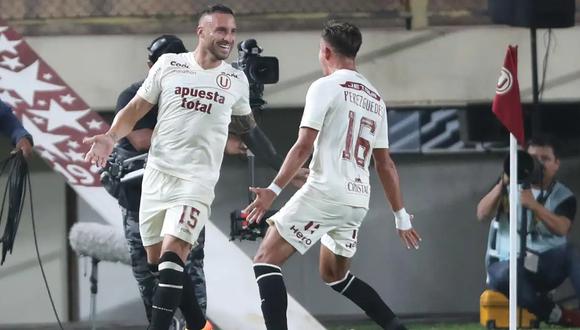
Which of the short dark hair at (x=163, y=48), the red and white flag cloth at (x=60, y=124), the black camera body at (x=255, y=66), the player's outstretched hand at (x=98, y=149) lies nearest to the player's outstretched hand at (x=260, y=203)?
the player's outstretched hand at (x=98, y=149)

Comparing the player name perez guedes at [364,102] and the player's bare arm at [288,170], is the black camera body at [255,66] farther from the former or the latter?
the player's bare arm at [288,170]

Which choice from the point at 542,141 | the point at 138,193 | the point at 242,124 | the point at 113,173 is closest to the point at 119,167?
the point at 113,173

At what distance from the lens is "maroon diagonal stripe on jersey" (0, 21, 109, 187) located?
1155 centimetres

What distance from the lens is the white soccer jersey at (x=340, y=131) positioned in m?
8.22

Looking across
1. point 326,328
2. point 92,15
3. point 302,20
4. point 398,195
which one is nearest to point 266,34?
point 302,20

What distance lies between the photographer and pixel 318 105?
322 inches

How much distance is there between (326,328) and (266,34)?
90.0 inches

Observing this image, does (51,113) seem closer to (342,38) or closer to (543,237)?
(543,237)

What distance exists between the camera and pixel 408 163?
13.4m

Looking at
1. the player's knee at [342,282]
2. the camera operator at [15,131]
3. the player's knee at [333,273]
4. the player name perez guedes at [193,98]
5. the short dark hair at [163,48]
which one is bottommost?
the player's knee at [342,282]

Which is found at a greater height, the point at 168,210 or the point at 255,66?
the point at 255,66

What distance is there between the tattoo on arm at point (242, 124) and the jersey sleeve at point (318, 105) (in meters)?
0.74

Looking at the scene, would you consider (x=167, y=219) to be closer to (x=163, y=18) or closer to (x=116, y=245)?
(x=116, y=245)

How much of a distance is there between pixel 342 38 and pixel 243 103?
0.76m
